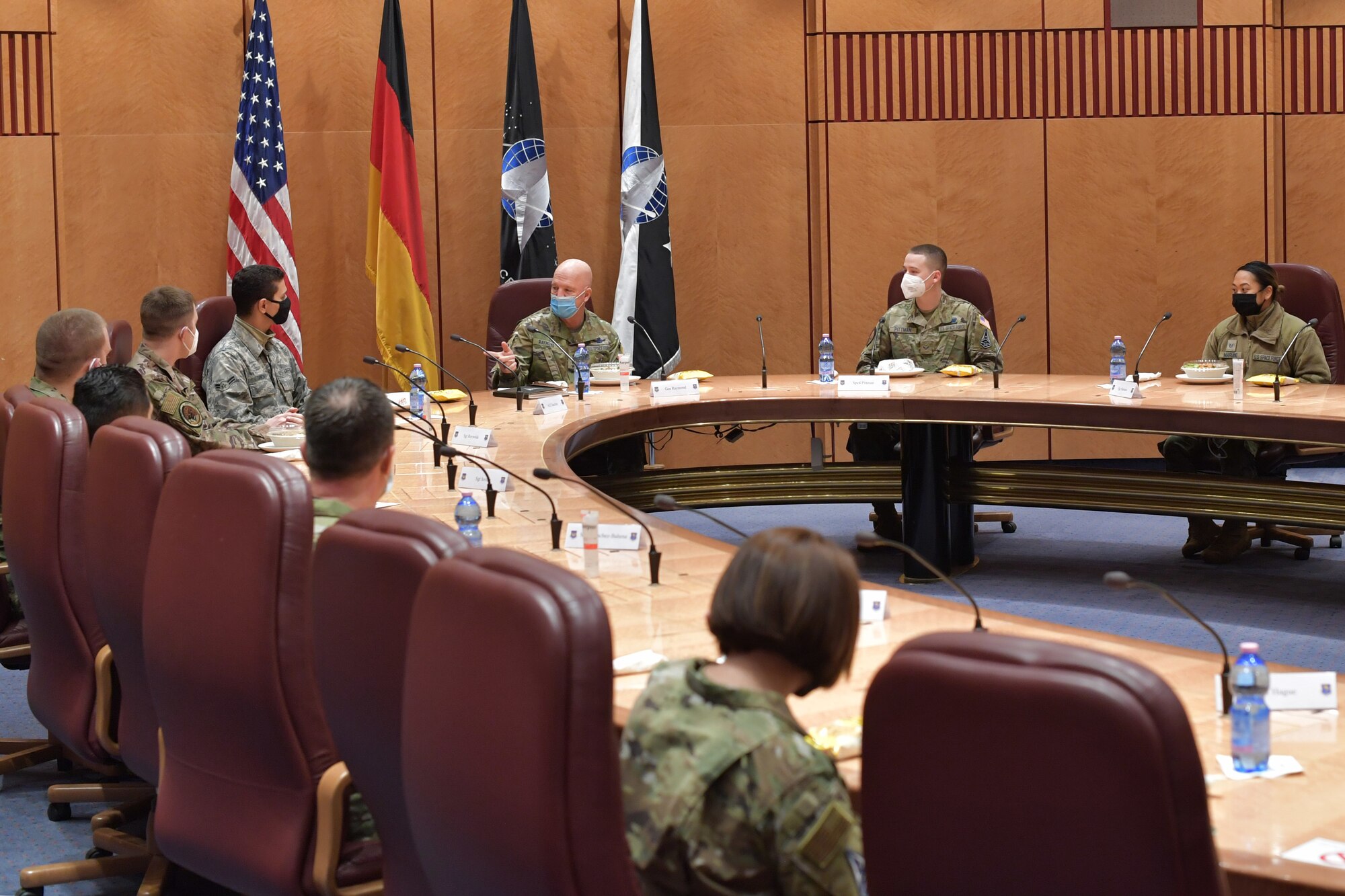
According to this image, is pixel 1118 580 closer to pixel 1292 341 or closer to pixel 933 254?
pixel 1292 341

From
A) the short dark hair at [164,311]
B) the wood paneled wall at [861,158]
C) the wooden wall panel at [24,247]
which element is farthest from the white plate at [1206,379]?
the wooden wall panel at [24,247]

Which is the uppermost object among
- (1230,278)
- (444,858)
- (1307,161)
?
(1307,161)

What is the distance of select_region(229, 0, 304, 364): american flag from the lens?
6.94 m

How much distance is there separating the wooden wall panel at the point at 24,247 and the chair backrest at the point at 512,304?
2394mm

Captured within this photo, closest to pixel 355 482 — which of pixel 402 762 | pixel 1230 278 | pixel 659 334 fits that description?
pixel 402 762

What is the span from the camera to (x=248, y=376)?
16.8ft

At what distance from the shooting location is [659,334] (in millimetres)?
7430

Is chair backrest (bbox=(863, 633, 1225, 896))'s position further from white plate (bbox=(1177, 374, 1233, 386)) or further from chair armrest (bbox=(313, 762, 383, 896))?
white plate (bbox=(1177, 374, 1233, 386))

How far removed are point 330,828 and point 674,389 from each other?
3689 mm

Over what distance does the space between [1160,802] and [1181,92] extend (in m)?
7.53

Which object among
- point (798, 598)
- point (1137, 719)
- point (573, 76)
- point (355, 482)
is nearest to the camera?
point (1137, 719)

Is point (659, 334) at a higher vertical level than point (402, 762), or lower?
higher

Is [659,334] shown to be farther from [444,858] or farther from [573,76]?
[444,858]

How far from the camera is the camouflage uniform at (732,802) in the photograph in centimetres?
134
